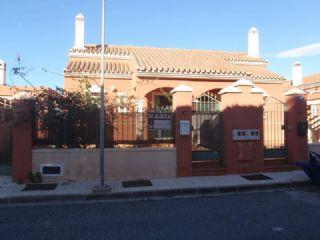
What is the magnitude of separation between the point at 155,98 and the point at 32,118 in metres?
7.13

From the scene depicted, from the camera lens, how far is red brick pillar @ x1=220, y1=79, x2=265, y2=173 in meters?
11.8

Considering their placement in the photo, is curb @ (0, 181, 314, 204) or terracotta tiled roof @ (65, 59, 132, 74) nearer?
curb @ (0, 181, 314, 204)

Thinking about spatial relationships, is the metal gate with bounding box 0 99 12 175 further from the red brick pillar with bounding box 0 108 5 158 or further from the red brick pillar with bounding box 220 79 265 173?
the red brick pillar with bounding box 220 79 265 173

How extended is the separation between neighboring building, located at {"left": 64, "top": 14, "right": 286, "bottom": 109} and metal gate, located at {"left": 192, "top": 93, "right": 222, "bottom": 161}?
158cm

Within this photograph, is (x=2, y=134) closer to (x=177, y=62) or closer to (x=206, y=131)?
(x=206, y=131)

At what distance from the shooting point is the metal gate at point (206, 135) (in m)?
11.9

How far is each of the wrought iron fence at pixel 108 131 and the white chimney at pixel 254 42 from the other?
13446 millimetres

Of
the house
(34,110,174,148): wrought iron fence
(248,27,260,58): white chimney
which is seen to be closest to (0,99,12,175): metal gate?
the house

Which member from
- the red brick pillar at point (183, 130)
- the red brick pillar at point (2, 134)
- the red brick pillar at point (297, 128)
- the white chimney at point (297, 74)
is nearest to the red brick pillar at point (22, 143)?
the red brick pillar at point (2, 134)

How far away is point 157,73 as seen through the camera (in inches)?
628

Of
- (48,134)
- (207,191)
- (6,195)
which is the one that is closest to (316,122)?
(207,191)

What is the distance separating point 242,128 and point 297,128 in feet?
6.41

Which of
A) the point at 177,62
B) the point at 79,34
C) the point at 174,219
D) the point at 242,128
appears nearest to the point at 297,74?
the point at 177,62

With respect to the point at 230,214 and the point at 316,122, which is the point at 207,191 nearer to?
the point at 230,214
